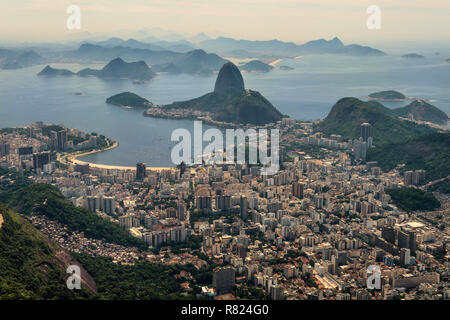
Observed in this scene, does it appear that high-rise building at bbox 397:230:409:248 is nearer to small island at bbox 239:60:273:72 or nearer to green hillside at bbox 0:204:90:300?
green hillside at bbox 0:204:90:300

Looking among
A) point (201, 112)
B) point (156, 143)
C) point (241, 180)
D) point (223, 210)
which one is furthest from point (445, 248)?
point (201, 112)

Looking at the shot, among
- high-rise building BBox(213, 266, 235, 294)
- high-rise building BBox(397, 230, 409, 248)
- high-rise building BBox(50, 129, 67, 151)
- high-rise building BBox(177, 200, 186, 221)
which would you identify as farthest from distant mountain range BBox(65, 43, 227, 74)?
high-rise building BBox(213, 266, 235, 294)

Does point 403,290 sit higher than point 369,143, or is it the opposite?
point 369,143

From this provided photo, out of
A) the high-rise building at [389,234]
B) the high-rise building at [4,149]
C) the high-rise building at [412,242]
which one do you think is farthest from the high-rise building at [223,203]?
the high-rise building at [4,149]

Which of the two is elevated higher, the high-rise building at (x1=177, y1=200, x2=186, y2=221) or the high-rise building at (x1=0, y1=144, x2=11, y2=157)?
the high-rise building at (x1=0, y1=144, x2=11, y2=157)

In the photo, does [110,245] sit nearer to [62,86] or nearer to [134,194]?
[134,194]

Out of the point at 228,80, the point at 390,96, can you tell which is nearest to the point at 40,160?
the point at 228,80
